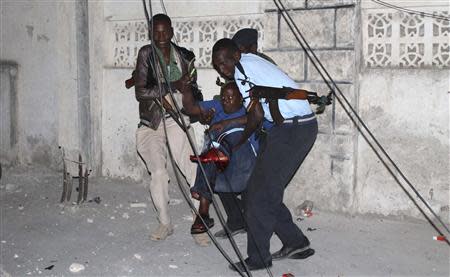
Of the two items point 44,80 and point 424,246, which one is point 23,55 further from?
point 424,246

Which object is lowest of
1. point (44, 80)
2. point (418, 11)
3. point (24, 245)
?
point (24, 245)

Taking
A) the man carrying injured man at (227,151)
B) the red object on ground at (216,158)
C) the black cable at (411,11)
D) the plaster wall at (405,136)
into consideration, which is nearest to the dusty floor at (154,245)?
the plaster wall at (405,136)

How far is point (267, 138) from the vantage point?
423 centimetres

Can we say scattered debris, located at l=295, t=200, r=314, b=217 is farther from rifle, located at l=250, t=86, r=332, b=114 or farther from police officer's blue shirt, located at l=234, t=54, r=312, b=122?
rifle, located at l=250, t=86, r=332, b=114

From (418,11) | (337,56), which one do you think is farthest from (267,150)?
(418,11)

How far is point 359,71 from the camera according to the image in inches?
213

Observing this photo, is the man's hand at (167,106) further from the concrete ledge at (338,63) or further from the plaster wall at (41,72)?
the plaster wall at (41,72)

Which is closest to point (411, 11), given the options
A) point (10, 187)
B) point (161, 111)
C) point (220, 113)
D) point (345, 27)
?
point (345, 27)

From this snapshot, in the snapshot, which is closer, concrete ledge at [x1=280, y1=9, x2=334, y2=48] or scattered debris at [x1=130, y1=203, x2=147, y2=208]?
concrete ledge at [x1=280, y1=9, x2=334, y2=48]

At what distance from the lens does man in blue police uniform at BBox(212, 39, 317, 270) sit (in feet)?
13.7

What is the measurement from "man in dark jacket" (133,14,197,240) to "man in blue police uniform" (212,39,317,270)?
2.83ft

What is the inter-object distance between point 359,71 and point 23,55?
4358 millimetres

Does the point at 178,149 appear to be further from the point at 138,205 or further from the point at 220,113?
the point at 138,205

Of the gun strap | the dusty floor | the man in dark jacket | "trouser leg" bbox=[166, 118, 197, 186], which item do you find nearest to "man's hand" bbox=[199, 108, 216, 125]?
the man in dark jacket
